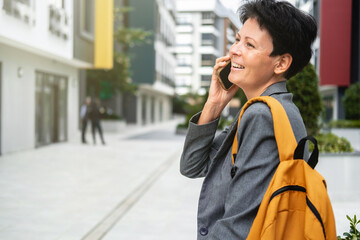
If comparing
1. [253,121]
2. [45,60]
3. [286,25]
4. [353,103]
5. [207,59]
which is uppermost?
[207,59]

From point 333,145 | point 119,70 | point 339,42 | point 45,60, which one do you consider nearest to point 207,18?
point 339,42

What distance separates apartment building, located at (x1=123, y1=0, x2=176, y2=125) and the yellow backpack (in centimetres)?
2937

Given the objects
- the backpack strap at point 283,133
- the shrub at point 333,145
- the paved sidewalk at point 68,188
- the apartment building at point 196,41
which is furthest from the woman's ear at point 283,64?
the apartment building at point 196,41

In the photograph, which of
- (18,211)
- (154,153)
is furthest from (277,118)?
(154,153)

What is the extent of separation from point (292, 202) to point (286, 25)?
58 centimetres

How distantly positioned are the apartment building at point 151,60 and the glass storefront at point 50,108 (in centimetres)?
1192

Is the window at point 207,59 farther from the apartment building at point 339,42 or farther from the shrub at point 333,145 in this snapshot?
the shrub at point 333,145

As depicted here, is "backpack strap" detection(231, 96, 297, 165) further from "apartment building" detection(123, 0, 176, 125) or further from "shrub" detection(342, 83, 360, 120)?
"apartment building" detection(123, 0, 176, 125)

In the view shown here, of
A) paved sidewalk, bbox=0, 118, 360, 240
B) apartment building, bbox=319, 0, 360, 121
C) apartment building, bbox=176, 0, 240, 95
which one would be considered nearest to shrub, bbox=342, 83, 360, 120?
apartment building, bbox=319, 0, 360, 121

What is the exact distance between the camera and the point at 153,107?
45594mm

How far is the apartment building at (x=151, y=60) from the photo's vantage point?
34.4 meters

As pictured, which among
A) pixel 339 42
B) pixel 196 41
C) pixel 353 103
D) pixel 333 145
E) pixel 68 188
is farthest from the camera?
pixel 196 41

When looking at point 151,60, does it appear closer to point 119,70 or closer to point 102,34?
point 119,70

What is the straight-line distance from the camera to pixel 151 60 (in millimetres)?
34469
